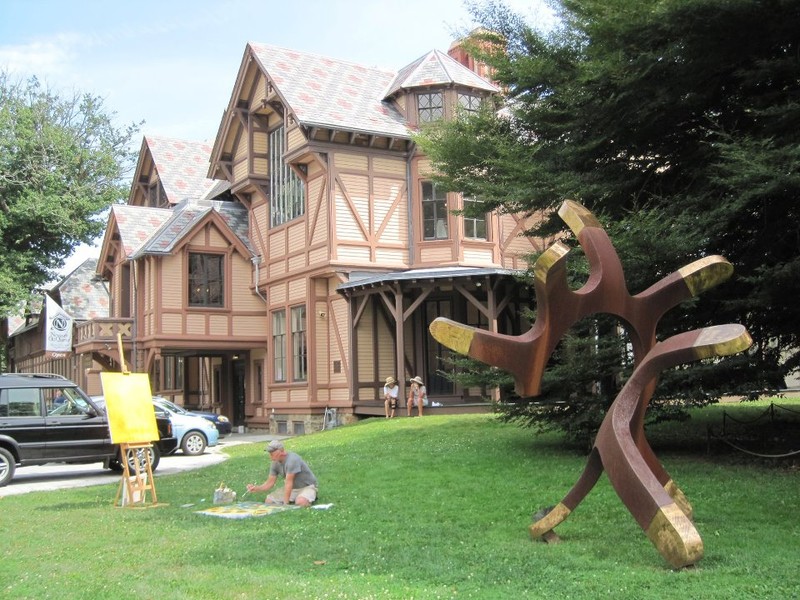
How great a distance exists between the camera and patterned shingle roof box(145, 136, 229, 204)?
3625 cm

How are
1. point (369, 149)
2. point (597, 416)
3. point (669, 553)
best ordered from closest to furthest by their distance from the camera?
point (669, 553), point (597, 416), point (369, 149)

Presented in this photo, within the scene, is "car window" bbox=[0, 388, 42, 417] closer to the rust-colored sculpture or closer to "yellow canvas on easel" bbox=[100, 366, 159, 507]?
"yellow canvas on easel" bbox=[100, 366, 159, 507]

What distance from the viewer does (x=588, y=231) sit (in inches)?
324

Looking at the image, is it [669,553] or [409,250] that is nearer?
[669,553]

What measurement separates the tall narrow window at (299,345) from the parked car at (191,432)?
5236 millimetres

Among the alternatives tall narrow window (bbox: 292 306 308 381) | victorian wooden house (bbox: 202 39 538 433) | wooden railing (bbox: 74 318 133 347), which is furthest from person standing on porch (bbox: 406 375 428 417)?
wooden railing (bbox: 74 318 133 347)

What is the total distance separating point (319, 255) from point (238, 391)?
375 inches

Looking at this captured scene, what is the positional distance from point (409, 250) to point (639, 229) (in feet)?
47.8

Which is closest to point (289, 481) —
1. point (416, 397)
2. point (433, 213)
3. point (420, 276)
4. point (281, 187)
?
point (416, 397)

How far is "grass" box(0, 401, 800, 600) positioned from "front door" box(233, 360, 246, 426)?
18.2 m

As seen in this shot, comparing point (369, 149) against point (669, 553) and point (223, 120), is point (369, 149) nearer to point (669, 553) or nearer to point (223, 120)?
point (223, 120)

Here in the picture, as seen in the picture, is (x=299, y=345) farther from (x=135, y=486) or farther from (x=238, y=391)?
(x=135, y=486)

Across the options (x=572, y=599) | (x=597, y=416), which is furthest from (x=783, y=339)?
(x=572, y=599)

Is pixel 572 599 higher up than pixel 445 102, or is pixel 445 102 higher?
pixel 445 102
